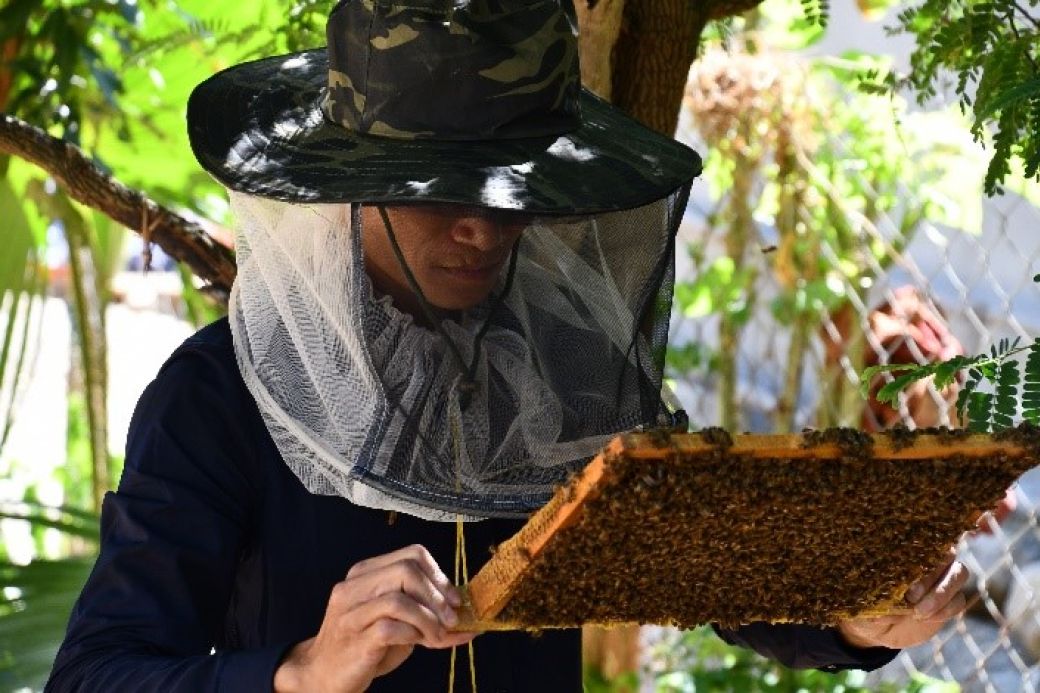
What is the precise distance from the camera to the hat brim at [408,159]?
5.13ft

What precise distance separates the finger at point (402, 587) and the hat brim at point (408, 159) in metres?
0.36

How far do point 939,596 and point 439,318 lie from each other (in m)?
0.65

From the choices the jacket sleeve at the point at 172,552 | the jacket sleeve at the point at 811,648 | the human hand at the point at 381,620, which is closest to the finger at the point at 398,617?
the human hand at the point at 381,620

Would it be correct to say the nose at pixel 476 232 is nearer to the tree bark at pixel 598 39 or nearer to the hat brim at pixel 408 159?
the hat brim at pixel 408 159

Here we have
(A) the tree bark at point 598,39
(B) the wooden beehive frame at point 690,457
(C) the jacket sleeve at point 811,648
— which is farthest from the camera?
(A) the tree bark at point 598,39

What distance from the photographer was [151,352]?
7055 millimetres

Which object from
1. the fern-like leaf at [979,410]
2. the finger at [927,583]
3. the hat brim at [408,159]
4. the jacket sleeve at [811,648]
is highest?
the hat brim at [408,159]

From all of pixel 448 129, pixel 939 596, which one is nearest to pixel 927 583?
pixel 939 596

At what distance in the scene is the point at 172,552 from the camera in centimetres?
169

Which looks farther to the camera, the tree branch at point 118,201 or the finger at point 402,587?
the tree branch at point 118,201

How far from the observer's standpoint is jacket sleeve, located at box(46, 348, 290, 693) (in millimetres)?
1588

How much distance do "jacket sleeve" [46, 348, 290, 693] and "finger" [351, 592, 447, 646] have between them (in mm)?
156

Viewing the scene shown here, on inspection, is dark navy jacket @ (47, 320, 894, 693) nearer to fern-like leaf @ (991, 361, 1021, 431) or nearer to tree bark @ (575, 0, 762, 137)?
fern-like leaf @ (991, 361, 1021, 431)

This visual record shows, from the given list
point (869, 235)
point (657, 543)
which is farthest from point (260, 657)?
point (869, 235)
